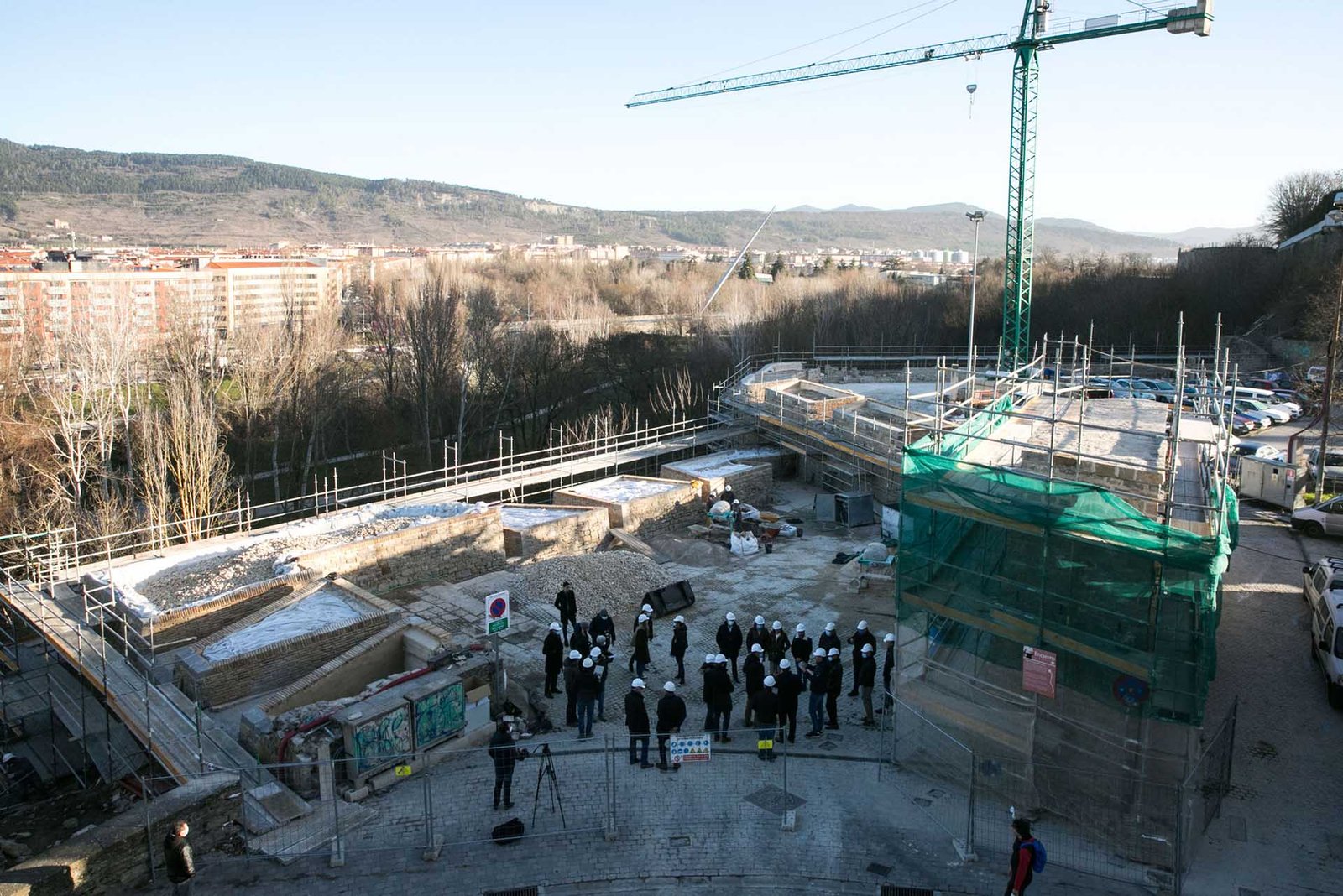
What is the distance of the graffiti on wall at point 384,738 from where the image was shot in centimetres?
1068

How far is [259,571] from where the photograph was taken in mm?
16234

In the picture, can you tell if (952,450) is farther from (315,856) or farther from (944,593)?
(315,856)

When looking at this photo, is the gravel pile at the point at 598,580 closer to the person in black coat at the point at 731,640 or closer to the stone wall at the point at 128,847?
the person in black coat at the point at 731,640

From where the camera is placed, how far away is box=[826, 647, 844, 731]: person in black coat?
38.9 ft

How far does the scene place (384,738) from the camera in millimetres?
10914

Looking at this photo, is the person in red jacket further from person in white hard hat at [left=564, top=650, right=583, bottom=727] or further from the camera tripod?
person in white hard hat at [left=564, top=650, right=583, bottom=727]

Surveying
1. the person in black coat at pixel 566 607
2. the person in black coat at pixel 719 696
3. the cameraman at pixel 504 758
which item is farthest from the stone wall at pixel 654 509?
the cameraman at pixel 504 758

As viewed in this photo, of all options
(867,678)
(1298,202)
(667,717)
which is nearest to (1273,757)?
(867,678)

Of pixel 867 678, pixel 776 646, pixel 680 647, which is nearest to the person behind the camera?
pixel 867 678

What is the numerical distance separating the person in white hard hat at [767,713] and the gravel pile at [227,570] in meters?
8.73

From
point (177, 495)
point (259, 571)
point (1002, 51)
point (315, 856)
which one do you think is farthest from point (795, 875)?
point (1002, 51)

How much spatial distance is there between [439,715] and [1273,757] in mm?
9855

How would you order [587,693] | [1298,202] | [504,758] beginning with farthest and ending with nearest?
[1298,202] → [587,693] → [504,758]

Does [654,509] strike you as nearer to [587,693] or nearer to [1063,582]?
[587,693]
